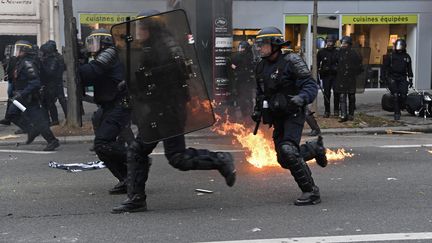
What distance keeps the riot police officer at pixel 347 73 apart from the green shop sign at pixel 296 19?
20.5 feet

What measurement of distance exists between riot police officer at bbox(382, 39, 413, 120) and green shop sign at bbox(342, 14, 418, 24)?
6759mm

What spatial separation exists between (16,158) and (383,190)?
17.8ft

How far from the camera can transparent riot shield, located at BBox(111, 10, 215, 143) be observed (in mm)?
4816

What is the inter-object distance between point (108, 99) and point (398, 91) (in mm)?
8058

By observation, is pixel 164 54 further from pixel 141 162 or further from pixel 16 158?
pixel 16 158

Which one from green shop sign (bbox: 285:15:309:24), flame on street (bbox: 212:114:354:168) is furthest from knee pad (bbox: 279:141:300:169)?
green shop sign (bbox: 285:15:309:24)

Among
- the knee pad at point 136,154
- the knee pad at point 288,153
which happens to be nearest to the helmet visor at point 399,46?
the knee pad at point 288,153

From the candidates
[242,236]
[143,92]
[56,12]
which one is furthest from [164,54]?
[56,12]

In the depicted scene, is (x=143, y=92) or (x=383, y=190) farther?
(x=383, y=190)

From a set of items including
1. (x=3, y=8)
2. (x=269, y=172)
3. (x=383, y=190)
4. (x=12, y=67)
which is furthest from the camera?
(x=3, y=8)

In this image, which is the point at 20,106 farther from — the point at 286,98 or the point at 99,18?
the point at 99,18

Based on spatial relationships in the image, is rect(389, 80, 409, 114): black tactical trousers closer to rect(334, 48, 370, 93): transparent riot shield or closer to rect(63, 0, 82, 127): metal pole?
rect(334, 48, 370, 93): transparent riot shield

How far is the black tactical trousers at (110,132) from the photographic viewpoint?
18.4 ft

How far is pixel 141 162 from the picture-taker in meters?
5.11
